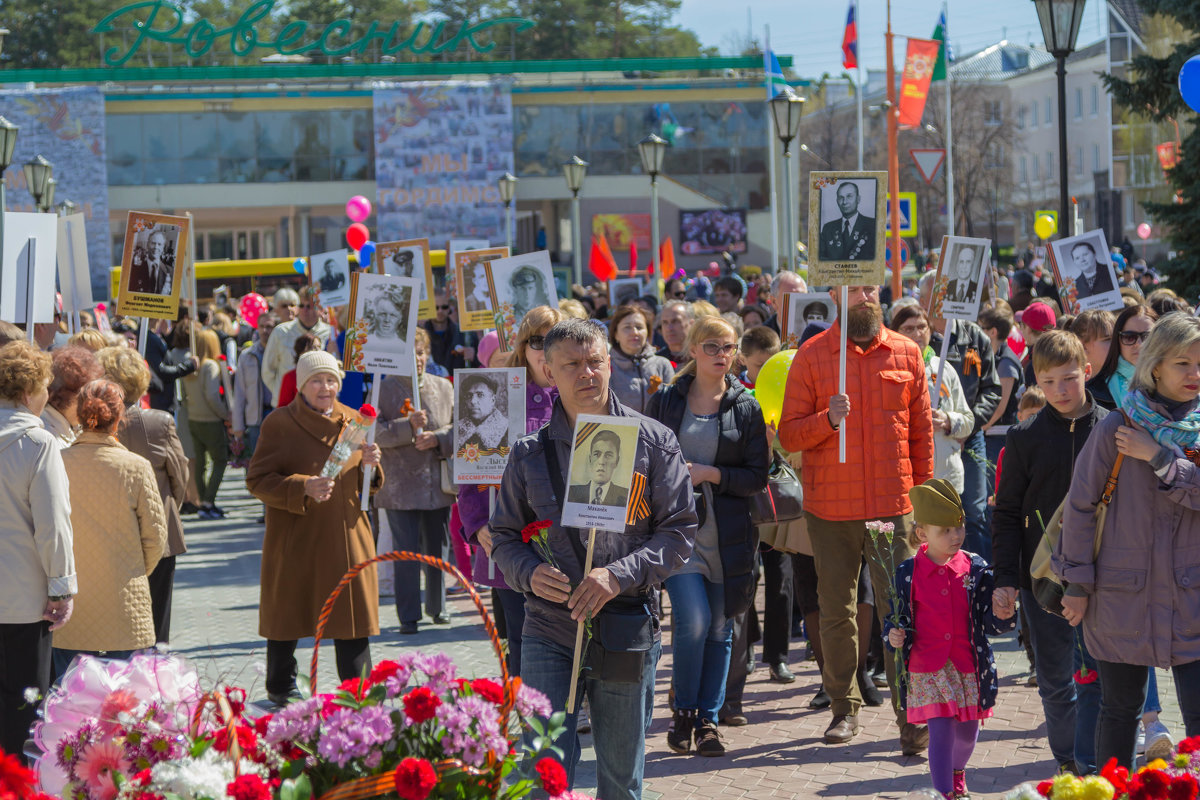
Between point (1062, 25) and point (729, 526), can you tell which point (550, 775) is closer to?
point (729, 526)

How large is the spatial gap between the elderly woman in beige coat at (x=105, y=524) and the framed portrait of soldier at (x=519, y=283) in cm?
414

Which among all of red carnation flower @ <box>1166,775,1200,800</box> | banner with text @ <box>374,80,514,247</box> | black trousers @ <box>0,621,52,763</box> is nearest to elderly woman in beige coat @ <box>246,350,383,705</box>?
black trousers @ <box>0,621,52,763</box>

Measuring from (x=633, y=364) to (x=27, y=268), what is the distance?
186 inches

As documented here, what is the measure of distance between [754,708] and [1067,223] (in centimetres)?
648


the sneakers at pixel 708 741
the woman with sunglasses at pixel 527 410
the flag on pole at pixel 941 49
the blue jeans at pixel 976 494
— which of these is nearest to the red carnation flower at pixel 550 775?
the woman with sunglasses at pixel 527 410

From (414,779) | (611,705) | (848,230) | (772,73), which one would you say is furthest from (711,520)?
(772,73)

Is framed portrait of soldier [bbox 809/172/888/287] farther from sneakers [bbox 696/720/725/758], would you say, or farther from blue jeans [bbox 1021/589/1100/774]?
sneakers [bbox 696/720/725/758]

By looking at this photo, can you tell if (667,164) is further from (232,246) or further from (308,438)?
(308,438)

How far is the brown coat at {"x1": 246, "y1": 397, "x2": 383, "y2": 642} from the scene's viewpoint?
7102 mm

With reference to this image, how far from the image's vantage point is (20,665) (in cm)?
565

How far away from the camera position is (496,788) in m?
3.00

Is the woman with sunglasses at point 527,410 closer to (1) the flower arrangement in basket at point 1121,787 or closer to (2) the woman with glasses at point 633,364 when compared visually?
(2) the woman with glasses at point 633,364

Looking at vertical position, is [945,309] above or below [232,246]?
below

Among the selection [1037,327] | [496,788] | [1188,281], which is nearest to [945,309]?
[1037,327]
